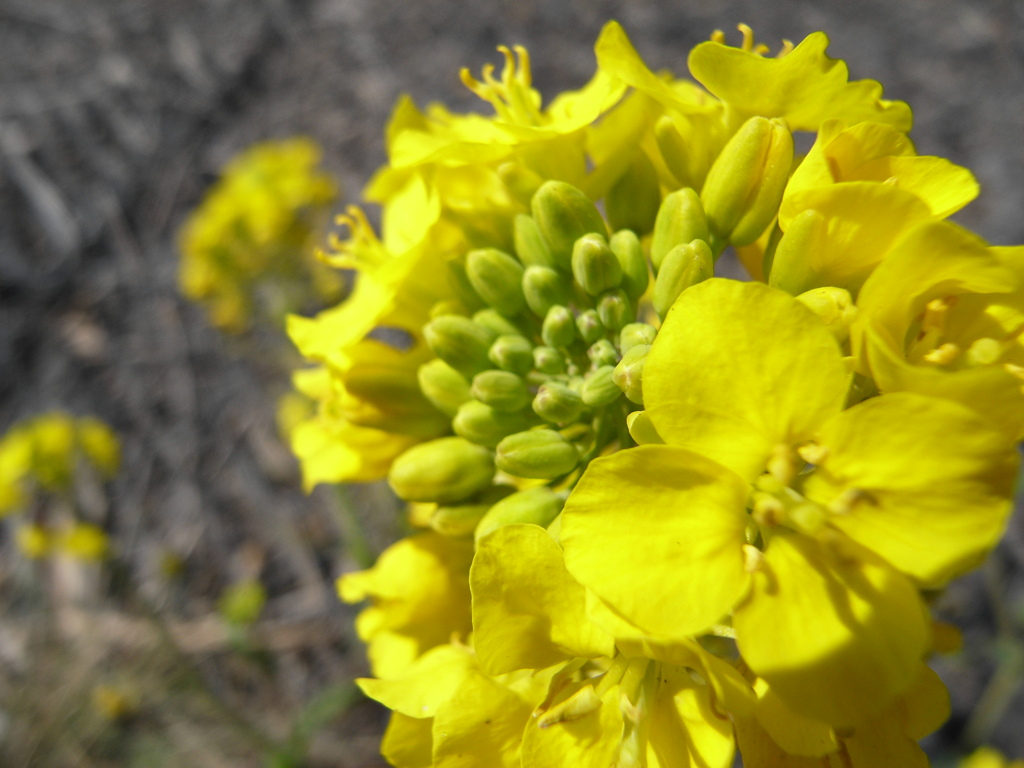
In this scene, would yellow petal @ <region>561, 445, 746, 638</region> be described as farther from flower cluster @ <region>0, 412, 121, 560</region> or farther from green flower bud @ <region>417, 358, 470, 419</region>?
flower cluster @ <region>0, 412, 121, 560</region>

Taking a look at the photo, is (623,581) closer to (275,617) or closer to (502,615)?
(502,615)

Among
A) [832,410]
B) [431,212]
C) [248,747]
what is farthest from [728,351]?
[248,747]

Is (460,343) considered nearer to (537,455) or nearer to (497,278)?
(497,278)

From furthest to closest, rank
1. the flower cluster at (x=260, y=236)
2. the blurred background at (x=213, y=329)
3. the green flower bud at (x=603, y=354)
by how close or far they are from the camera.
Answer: the blurred background at (x=213, y=329) → the flower cluster at (x=260, y=236) → the green flower bud at (x=603, y=354)

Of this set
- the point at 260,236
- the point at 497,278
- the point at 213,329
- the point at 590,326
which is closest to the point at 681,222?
the point at 590,326

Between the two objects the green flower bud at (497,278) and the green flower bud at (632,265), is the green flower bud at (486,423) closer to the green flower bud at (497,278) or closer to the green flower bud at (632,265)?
the green flower bud at (497,278)

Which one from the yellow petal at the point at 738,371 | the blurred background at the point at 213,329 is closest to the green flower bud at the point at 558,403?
the yellow petal at the point at 738,371
